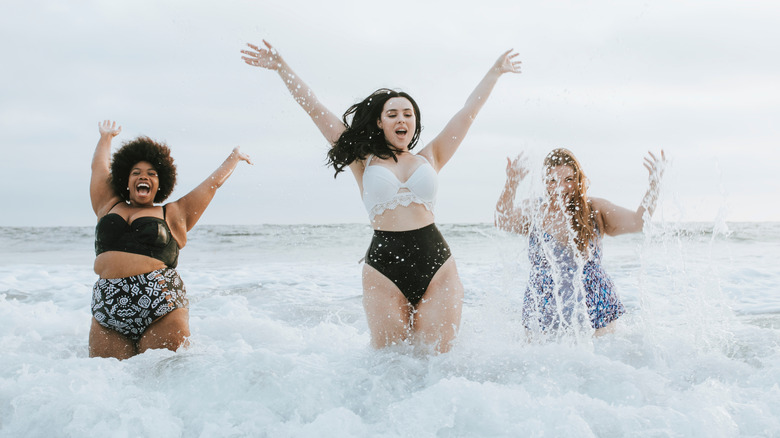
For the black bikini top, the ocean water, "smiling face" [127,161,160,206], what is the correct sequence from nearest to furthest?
1. the ocean water
2. the black bikini top
3. "smiling face" [127,161,160,206]

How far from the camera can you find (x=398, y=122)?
413 centimetres

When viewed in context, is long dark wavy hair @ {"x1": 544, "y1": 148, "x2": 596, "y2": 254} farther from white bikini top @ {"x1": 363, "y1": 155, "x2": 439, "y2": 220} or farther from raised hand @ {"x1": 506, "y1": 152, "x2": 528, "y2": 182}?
white bikini top @ {"x1": 363, "y1": 155, "x2": 439, "y2": 220}

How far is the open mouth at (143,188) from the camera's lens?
177 inches

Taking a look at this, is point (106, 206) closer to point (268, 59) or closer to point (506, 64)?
point (268, 59)

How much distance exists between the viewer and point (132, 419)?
11.2 feet

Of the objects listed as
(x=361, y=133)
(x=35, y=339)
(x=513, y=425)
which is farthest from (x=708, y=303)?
(x=35, y=339)

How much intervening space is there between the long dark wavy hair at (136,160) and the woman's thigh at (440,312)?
244 cm

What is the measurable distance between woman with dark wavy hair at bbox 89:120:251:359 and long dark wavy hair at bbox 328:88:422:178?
1.17 metres

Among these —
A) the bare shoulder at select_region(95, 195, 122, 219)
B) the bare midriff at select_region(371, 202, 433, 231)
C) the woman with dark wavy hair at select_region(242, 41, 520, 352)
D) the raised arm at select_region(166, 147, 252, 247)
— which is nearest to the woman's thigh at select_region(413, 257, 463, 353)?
the woman with dark wavy hair at select_region(242, 41, 520, 352)

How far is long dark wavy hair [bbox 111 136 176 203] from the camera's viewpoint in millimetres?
4605

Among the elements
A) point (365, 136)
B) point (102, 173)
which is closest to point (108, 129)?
point (102, 173)

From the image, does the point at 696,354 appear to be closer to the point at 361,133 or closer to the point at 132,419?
the point at 361,133

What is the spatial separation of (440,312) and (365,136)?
1390 millimetres

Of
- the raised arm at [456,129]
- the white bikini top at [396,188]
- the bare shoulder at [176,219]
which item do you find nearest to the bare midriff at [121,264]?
the bare shoulder at [176,219]
